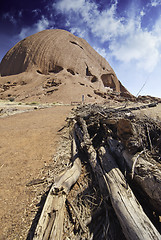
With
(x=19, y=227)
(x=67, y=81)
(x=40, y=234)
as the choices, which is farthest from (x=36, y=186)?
(x=67, y=81)

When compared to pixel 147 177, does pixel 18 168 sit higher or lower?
lower

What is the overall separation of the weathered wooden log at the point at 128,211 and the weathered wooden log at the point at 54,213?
28.3 inches

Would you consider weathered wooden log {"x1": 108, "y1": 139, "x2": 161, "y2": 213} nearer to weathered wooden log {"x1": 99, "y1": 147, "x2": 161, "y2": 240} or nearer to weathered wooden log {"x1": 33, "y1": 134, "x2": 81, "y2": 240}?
weathered wooden log {"x1": 99, "y1": 147, "x2": 161, "y2": 240}

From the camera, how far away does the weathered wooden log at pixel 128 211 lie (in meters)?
1.12

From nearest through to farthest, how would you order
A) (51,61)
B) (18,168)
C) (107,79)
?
(18,168), (51,61), (107,79)

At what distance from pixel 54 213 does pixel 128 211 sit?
951 millimetres

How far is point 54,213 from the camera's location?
1.54m

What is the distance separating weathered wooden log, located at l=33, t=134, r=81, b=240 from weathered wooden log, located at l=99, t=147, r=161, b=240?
2.36 ft

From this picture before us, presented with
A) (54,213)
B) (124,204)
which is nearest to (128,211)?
(124,204)

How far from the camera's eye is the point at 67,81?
92.0 feet

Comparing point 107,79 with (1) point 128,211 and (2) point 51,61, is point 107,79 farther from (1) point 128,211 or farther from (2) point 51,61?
(1) point 128,211

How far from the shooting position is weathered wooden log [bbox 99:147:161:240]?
1122mm

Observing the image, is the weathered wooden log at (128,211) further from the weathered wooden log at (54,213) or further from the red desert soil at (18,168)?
the red desert soil at (18,168)

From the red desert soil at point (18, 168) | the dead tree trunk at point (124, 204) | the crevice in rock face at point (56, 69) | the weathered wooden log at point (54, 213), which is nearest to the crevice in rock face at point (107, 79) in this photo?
the crevice in rock face at point (56, 69)
